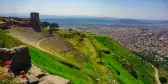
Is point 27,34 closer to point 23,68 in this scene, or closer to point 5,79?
point 23,68

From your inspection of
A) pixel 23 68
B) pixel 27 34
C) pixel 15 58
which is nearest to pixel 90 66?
pixel 27 34

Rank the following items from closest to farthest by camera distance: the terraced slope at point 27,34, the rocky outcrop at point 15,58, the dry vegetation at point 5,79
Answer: the dry vegetation at point 5,79
the rocky outcrop at point 15,58
the terraced slope at point 27,34

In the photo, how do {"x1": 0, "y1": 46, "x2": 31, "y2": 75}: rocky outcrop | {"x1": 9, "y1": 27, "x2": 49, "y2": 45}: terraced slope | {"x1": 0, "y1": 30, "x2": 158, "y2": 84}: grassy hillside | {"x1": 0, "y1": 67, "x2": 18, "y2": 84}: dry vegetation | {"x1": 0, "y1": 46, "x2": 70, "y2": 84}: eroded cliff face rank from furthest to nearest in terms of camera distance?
{"x1": 9, "y1": 27, "x2": 49, "y2": 45}: terraced slope, {"x1": 0, "y1": 30, "x2": 158, "y2": 84}: grassy hillside, {"x1": 0, "y1": 46, "x2": 31, "y2": 75}: rocky outcrop, {"x1": 0, "y1": 46, "x2": 70, "y2": 84}: eroded cliff face, {"x1": 0, "y1": 67, "x2": 18, "y2": 84}: dry vegetation

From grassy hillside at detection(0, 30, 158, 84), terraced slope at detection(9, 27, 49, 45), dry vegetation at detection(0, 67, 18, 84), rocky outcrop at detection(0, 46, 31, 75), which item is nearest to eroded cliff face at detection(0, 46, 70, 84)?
rocky outcrop at detection(0, 46, 31, 75)

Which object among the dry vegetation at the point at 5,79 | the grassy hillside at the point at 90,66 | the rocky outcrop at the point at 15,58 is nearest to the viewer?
the dry vegetation at the point at 5,79

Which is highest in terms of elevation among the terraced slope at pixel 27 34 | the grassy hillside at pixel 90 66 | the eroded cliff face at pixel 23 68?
the eroded cliff face at pixel 23 68

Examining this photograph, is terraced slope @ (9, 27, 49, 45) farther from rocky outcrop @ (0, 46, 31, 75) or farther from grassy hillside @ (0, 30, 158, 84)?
rocky outcrop @ (0, 46, 31, 75)

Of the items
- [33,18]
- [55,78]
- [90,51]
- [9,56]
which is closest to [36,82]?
[55,78]

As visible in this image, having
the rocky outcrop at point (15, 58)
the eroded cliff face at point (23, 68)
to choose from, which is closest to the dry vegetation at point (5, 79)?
the eroded cliff face at point (23, 68)

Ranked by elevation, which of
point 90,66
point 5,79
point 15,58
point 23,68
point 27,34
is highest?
point 15,58

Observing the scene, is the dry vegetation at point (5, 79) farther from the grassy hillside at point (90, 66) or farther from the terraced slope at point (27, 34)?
the terraced slope at point (27, 34)

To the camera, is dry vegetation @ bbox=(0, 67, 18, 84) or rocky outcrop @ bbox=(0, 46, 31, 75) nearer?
dry vegetation @ bbox=(0, 67, 18, 84)

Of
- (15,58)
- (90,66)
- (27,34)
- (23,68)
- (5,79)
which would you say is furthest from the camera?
(27,34)
